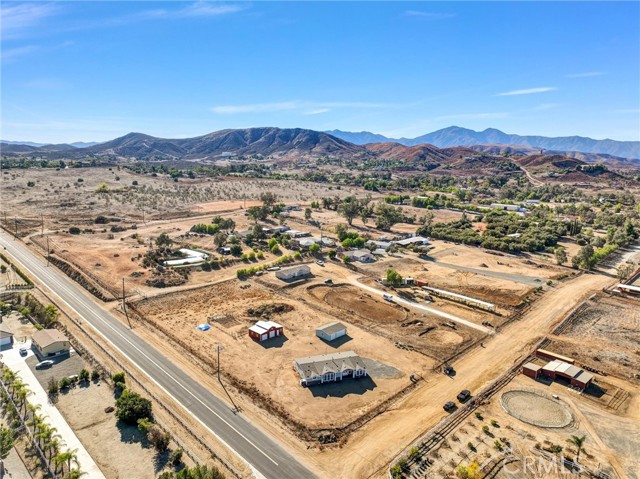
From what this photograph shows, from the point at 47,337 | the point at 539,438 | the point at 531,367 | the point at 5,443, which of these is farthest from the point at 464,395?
the point at 47,337

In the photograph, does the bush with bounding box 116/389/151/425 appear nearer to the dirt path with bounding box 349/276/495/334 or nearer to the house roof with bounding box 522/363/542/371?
the house roof with bounding box 522/363/542/371

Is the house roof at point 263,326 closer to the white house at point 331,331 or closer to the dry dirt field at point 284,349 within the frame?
the dry dirt field at point 284,349

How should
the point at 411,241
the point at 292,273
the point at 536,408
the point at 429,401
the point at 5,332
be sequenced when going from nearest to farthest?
the point at 536,408, the point at 429,401, the point at 5,332, the point at 292,273, the point at 411,241

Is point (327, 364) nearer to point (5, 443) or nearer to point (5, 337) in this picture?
point (5, 443)

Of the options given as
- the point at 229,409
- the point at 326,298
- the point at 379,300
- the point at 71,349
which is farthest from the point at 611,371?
the point at 71,349

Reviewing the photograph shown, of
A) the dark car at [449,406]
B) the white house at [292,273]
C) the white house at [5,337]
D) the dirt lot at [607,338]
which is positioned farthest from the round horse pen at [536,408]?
the white house at [5,337]

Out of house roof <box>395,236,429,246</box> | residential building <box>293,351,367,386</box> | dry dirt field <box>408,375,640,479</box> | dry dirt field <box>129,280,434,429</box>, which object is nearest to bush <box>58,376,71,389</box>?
dry dirt field <box>129,280,434,429</box>
